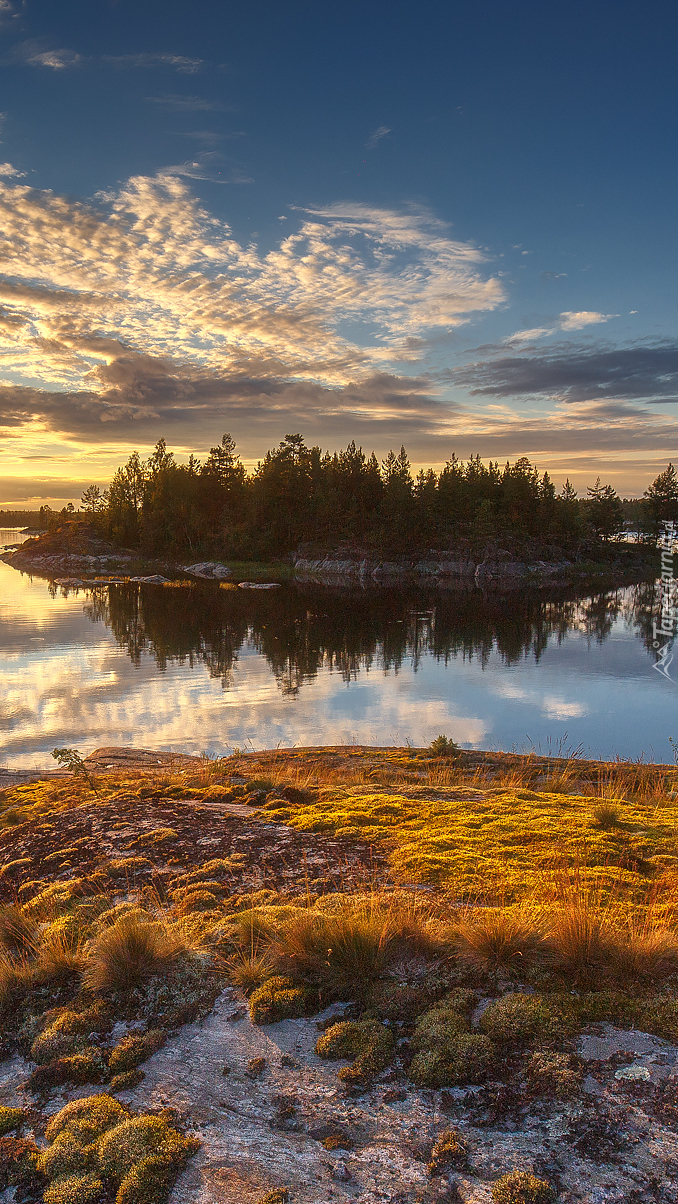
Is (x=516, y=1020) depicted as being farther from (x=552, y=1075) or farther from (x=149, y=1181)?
(x=149, y=1181)

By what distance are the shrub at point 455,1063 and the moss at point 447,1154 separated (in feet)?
1.56

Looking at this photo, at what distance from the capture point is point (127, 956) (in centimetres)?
609

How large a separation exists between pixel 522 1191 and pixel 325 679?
101ft

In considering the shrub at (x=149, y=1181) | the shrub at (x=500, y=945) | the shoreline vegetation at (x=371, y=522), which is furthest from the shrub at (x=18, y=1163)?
the shoreline vegetation at (x=371, y=522)

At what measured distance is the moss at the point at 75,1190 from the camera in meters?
3.96

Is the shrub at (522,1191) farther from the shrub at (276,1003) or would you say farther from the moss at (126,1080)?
the moss at (126,1080)

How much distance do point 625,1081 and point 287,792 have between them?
8895mm

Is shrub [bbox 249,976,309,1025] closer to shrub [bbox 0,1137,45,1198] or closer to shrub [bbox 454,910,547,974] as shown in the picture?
shrub [bbox 454,910,547,974]

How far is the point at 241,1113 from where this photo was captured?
178 inches

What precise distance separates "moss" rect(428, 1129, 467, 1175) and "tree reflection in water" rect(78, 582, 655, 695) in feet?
90.3

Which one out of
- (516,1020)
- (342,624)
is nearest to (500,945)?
(516,1020)

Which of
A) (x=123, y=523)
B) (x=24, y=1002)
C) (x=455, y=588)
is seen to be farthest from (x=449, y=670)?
(x=123, y=523)

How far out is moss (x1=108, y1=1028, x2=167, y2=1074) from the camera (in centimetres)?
507

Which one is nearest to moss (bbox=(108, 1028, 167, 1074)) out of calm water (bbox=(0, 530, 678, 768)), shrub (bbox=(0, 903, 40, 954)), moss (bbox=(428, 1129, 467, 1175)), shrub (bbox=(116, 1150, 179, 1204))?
shrub (bbox=(116, 1150, 179, 1204))
